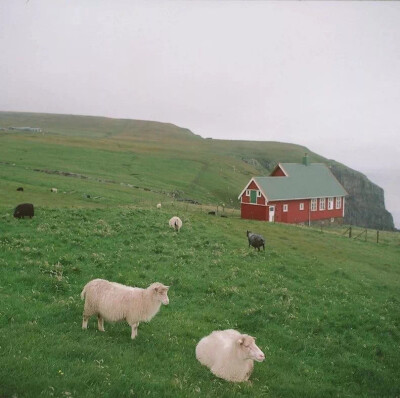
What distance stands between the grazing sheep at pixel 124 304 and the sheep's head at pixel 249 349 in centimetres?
243

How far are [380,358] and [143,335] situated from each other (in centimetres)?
764

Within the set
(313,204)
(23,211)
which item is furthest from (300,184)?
(23,211)

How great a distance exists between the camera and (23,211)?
28.4 metres

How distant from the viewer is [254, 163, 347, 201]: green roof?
201 feet

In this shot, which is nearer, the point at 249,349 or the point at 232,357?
the point at 249,349

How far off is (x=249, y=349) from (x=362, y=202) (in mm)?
169945

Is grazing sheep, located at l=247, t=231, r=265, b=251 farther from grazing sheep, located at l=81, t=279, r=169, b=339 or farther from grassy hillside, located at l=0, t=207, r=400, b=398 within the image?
grazing sheep, located at l=81, t=279, r=169, b=339

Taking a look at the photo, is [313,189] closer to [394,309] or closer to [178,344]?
[394,309]

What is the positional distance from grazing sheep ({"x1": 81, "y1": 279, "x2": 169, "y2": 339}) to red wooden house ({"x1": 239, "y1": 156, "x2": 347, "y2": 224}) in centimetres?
4857

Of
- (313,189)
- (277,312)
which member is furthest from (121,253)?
(313,189)

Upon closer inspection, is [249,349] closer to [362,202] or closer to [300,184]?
[300,184]

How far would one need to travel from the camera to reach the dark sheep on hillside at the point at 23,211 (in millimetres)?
28156

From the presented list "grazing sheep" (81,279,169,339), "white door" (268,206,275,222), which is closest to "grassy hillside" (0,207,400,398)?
"grazing sheep" (81,279,169,339)

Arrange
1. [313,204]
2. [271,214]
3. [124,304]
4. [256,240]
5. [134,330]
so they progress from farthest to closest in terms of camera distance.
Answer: [313,204], [271,214], [256,240], [124,304], [134,330]
